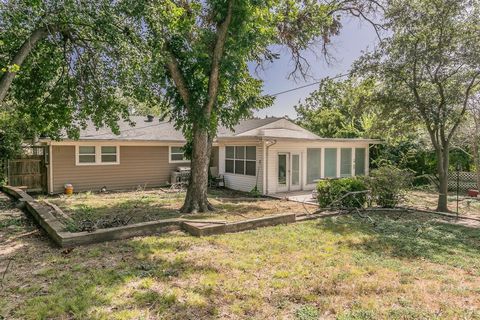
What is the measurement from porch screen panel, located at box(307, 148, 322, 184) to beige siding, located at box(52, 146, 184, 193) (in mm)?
6696

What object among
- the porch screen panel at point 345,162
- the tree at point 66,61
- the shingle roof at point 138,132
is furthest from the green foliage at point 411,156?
the tree at point 66,61

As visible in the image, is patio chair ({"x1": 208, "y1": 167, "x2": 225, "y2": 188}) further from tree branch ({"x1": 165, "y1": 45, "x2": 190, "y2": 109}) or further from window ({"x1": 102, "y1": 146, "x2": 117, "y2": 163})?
tree branch ({"x1": 165, "y1": 45, "x2": 190, "y2": 109})

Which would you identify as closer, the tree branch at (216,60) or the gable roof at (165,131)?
the tree branch at (216,60)

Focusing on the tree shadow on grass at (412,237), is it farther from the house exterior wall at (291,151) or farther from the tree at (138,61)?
the house exterior wall at (291,151)

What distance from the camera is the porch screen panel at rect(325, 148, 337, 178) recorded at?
50.9ft

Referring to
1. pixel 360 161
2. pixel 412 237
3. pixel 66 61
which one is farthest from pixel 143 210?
pixel 360 161

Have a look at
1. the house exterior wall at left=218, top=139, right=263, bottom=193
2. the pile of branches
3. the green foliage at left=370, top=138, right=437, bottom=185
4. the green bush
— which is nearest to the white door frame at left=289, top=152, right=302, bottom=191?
the house exterior wall at left=218, top=139, right=263, bottom=193

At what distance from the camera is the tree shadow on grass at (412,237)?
576cm

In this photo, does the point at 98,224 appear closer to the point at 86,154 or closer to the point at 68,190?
the point at 68,190

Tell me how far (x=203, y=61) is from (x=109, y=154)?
311 inches

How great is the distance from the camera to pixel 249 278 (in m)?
4.51

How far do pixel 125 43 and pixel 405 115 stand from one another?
27.6ft

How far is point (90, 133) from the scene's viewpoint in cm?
1399

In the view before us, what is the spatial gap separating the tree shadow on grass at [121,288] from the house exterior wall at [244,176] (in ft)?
26.5
